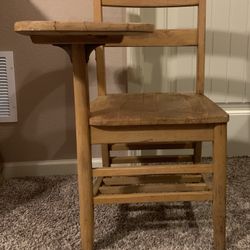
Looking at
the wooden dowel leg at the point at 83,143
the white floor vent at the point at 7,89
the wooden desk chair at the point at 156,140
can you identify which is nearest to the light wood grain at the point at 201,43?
the wooden desk chair at the point at 156,140

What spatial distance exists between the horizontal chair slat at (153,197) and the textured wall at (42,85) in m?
0.60

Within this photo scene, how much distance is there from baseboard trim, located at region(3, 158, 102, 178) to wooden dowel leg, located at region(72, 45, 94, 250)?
0.60 metres

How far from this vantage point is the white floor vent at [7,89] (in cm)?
154

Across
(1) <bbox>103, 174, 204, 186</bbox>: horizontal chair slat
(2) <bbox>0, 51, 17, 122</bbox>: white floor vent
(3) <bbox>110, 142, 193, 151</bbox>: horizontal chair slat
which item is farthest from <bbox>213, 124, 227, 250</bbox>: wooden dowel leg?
(2) <bbox>0, 51, 17, 122</bbox>: white floor vent

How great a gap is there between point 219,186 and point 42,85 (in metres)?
0.84

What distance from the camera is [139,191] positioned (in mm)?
1123

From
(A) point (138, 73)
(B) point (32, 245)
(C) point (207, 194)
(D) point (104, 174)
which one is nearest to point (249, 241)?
(C) point (207, 194)

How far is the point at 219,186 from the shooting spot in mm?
1045

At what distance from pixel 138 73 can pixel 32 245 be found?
797 millimetres

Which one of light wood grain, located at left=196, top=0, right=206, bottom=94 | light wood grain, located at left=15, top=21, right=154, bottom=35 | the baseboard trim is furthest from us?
the baseboard trim

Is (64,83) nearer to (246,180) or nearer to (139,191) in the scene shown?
(139,191)

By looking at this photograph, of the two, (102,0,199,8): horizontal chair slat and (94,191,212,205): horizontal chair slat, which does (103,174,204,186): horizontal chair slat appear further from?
(102,0,199,8): horizontal chair slat

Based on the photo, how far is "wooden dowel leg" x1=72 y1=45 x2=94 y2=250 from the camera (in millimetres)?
965

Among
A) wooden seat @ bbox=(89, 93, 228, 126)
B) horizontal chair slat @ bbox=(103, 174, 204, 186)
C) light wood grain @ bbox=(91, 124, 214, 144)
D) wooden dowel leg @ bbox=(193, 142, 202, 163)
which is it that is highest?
wooden seat @ bbox=(89, 93, 228, 126)
